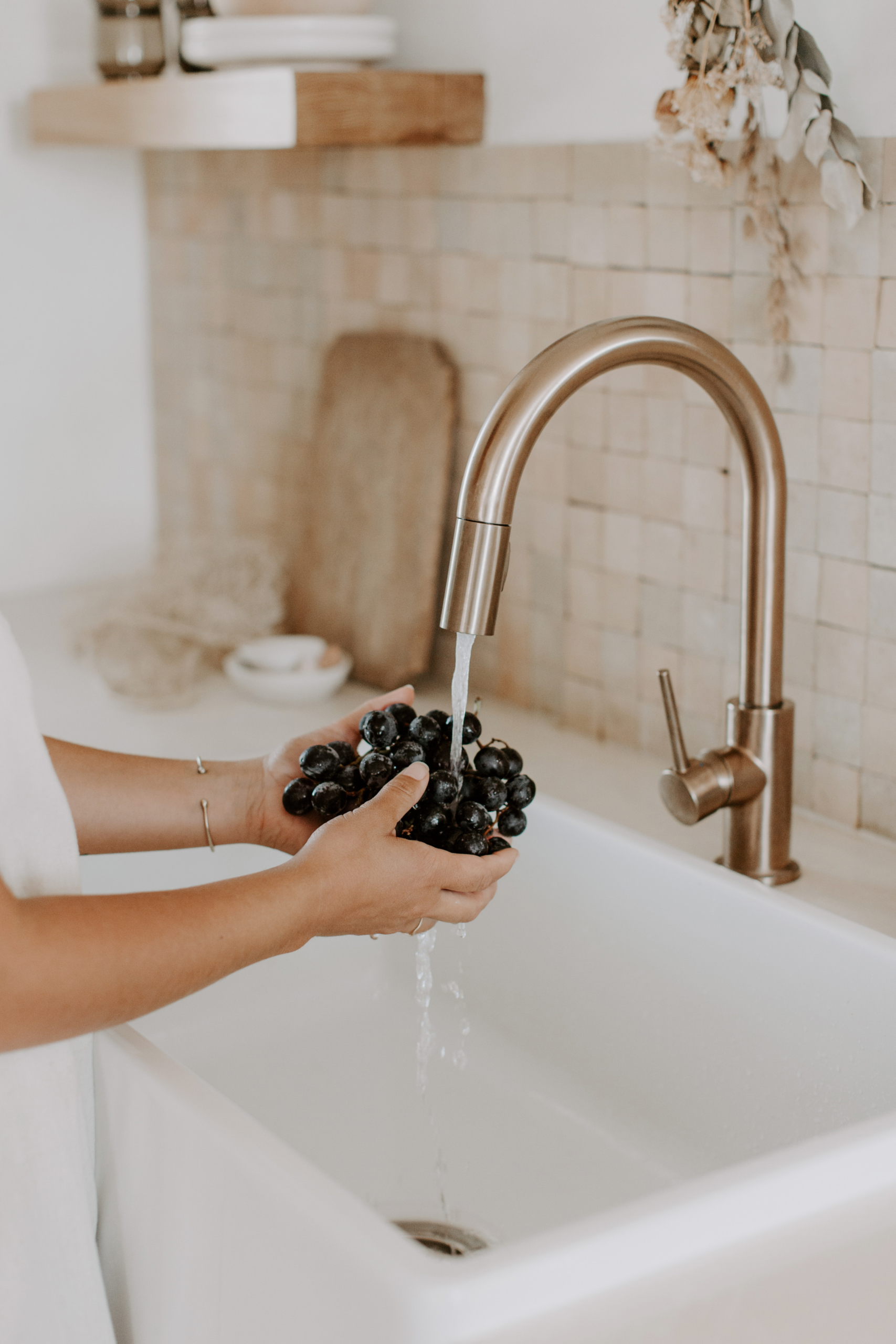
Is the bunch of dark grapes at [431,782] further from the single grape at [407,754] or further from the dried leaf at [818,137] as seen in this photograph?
the dried leaf at [818,137]

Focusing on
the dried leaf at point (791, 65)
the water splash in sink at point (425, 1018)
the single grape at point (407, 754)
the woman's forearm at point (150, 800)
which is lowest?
the water splash in sink at point (425, 1018)

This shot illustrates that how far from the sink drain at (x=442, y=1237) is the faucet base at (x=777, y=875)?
0.34m

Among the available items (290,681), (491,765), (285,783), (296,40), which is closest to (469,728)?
(491,765)

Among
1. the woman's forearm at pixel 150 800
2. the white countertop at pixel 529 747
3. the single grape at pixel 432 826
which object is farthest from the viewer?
the white countertop at pixel 529 747

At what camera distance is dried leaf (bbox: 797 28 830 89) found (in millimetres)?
1095

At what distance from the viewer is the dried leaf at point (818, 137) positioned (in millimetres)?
1079

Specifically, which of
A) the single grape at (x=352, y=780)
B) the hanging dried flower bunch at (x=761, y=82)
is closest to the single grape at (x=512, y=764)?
the single grape at (x=352, y=780)

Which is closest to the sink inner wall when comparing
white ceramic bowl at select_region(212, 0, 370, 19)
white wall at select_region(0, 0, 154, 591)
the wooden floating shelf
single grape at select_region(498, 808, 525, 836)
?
single grape at select_region(498, 808, 525, 836)

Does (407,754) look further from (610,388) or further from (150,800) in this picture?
(610,388)

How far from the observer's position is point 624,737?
1.51 m

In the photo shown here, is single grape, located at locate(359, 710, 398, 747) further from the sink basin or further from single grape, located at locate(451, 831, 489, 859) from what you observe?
the sink basin

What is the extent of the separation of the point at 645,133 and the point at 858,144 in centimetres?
29

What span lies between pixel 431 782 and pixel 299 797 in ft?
0.40

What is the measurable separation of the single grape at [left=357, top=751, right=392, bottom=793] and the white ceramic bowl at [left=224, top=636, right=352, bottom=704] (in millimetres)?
643
